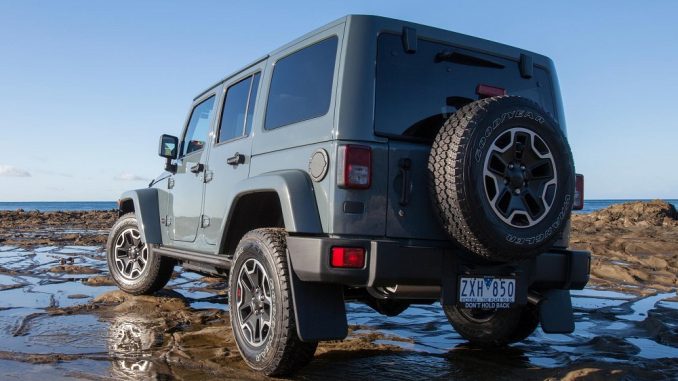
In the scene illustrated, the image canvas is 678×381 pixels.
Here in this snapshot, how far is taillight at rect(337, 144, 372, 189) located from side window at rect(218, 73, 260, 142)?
1248 mm

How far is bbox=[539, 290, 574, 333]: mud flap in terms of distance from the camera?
3.50 m

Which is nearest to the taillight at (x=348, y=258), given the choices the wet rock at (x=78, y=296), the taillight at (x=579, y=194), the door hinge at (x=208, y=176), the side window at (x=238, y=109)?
the side window at (x=238, y=109)

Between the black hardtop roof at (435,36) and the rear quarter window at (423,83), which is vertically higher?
the black hardtop roof at (435,36)

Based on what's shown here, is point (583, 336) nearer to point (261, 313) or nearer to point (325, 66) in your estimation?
point (261, 313)

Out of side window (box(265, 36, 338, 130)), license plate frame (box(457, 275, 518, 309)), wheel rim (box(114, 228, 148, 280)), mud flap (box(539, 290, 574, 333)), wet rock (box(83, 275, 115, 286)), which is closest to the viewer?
license plate frame (box(457, 275, 518, 309))

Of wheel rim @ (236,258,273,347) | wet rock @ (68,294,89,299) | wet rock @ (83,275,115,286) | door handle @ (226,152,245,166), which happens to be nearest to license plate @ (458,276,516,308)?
wheel rim @ (236,258,273,347)

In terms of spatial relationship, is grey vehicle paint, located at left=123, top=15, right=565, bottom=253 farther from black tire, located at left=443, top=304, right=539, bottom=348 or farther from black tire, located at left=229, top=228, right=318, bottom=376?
black tire, located at left=443, top=304, right=539, bottom=348

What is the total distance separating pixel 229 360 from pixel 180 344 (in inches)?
21.6

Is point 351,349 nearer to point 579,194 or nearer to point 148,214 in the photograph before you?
point 579,194

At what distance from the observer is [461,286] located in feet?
9.82

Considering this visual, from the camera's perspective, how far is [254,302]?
3.34 m

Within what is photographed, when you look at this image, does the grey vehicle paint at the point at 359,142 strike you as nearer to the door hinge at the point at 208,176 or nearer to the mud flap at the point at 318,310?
the mud flap at the point at 318,310

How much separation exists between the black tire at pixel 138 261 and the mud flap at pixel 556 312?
365 cm

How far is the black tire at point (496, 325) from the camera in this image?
12.8ft
